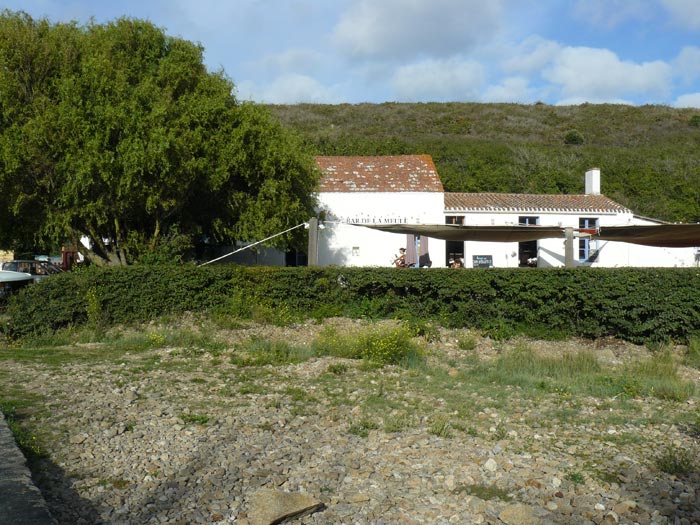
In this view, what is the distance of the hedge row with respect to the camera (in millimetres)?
13711

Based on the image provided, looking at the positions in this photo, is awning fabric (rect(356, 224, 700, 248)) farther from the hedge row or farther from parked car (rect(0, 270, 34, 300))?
parked car (rect(0, 270, 34, 300))

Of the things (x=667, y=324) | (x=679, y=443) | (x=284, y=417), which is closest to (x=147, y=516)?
(x=284, y=417)

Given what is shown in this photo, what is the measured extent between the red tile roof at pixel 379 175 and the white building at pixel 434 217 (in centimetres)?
4

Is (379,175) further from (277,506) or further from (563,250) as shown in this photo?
(277,506)

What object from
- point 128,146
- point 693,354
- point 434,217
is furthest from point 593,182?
point 128,146

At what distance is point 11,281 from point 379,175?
1366cm

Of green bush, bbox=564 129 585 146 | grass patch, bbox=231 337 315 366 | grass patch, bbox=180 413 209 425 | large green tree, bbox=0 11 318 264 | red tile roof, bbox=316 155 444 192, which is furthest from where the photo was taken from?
green bush, bbox=564 129 585 146

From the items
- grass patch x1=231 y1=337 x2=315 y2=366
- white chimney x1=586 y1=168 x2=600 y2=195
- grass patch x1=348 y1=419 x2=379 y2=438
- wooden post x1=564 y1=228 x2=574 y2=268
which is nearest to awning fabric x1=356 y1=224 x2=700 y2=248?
wooden post x1=564 y1=228 x2=574 y2=268

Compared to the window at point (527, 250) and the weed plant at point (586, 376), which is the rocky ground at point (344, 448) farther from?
the window at point (527, 250)

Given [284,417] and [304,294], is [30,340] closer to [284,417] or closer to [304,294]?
[304,294]

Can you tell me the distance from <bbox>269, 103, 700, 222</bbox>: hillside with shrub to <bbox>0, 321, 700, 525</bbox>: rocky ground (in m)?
16.1

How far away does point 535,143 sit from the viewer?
58.9 m

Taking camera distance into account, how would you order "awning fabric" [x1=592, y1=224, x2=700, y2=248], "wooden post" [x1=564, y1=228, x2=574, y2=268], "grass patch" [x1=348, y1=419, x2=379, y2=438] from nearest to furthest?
1. "grass patch" [x1=348, y1=419, x2=379, y2=438]
2. "awning fabric" [x1=592, y1=224, x2=700, y2=248]
3. "wooden post" [x1=564, y1=228, x2=574, y2=268]

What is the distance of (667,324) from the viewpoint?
13.6 m
